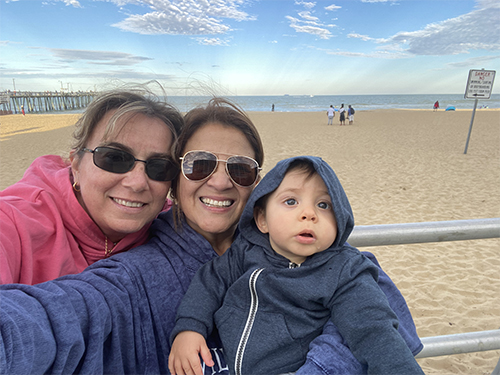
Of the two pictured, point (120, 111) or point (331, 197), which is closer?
point (331, 197)

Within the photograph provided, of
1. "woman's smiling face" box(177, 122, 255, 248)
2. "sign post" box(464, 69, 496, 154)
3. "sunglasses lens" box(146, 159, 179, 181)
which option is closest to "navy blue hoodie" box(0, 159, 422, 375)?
"woman's smiling face" box(177, 122, 255, 248)

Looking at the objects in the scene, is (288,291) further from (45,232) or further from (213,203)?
(45,232)

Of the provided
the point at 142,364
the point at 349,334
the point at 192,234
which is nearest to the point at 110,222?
the point at 192,234

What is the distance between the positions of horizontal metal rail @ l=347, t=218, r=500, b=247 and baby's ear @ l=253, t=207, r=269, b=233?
0.44m

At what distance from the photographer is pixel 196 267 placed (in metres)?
1.71

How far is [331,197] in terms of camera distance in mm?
1486

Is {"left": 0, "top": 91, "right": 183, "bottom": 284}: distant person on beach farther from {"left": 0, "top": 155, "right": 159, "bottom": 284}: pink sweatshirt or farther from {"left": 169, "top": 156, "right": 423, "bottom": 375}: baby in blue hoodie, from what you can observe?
{"left": 169, "top": 156, "right": 423, "bottom": 375}: baby in blue hoodie

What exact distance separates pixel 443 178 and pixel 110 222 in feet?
40.5

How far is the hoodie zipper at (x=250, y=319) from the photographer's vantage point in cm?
141

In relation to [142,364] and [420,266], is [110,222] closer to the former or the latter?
[142,364]

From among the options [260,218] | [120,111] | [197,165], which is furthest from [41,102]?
[260,218]

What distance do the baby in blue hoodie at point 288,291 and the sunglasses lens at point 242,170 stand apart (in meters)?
0.19

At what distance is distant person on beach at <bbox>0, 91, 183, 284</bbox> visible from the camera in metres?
1.62

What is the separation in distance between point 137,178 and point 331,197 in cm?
98
